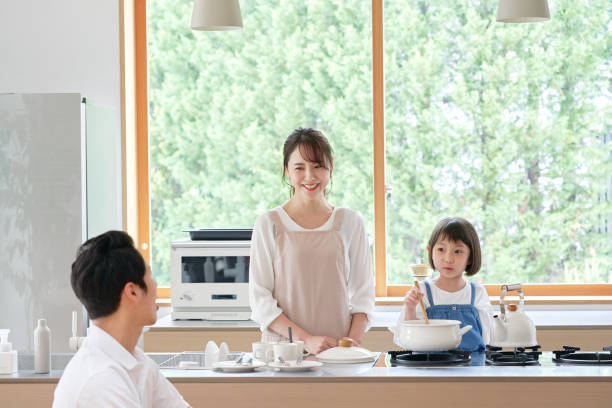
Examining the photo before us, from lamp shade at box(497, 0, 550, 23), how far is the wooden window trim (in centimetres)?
157

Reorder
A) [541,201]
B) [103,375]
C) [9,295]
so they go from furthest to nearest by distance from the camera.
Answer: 1. [541,201]
2. [9,295]
3. [103,375]

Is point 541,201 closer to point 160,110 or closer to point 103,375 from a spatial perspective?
point 160,110

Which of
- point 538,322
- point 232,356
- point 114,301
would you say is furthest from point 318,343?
point 538,322

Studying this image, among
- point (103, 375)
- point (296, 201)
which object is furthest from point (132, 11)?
point (103, 375)

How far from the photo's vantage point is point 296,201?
2986mm

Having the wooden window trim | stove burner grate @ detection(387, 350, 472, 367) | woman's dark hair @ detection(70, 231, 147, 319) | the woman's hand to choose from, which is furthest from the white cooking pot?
the wooden window trim

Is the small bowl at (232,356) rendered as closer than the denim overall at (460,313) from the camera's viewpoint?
Yes

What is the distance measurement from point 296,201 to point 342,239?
0.67 feet

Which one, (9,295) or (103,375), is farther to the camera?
(9,295)

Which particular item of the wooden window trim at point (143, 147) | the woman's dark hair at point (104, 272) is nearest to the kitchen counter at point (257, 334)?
the wooden window trim at point (143, 147)

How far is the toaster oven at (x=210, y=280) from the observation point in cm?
426

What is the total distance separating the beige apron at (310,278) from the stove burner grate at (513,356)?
56 cm

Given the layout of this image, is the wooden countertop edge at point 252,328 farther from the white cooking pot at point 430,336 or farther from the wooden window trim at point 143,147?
the white cooking pot at point 430,336

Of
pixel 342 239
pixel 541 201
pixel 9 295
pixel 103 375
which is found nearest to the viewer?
pixel 103 375
